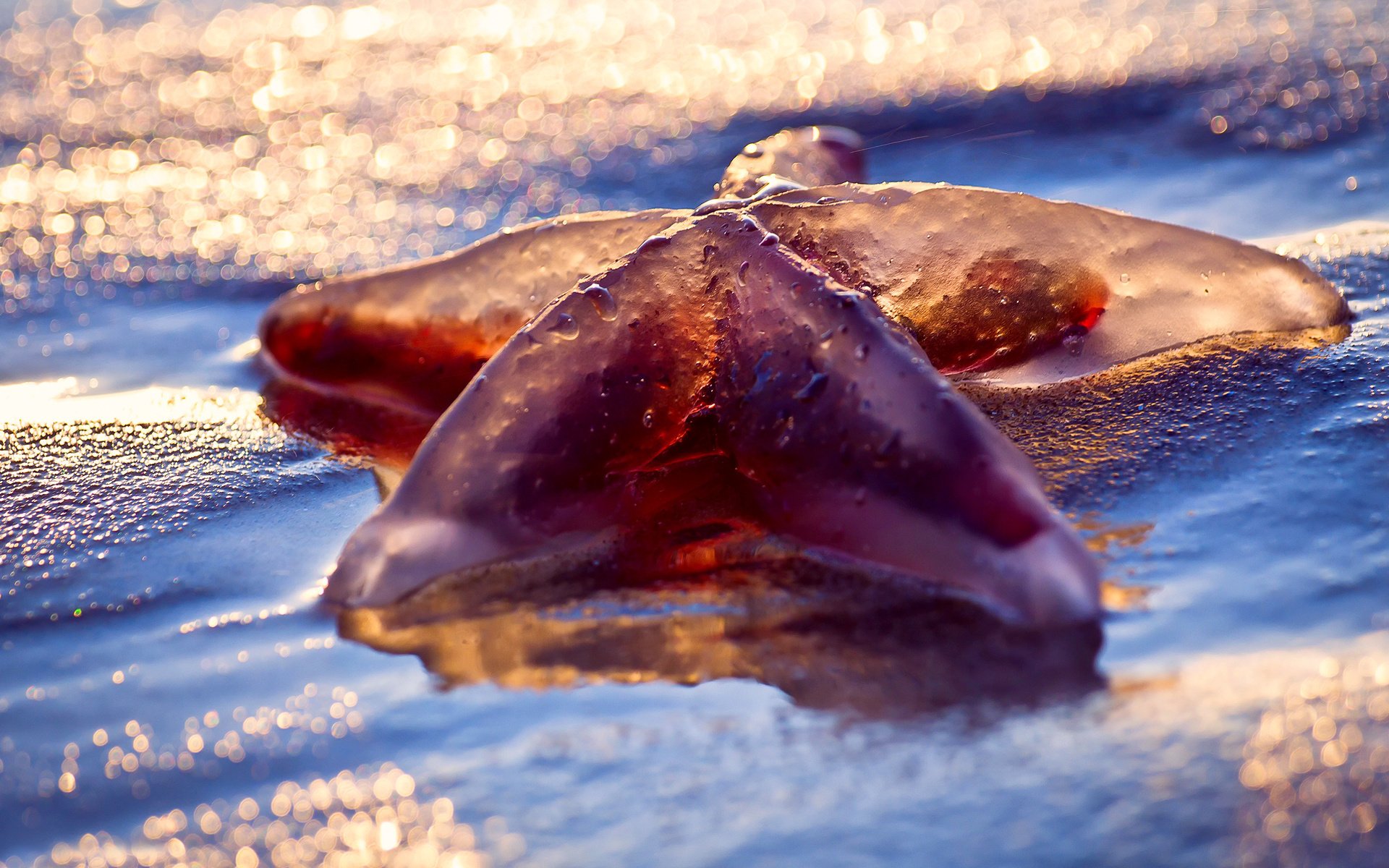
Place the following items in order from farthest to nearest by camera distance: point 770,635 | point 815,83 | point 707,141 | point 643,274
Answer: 1. point 815,83
2. point 707,141
3. point 643,274
4. point 770,635

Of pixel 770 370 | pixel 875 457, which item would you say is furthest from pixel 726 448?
pixel 875 457

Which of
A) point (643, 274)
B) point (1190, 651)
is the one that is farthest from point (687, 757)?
point (643, 274)

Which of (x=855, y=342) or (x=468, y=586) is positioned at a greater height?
(x=855, y=342)

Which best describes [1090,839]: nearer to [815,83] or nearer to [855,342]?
[855,342]

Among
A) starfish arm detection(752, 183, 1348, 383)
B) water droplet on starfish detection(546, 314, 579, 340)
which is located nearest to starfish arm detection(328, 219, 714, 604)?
water droplet on starfish detection(546, 314, 579, 340)

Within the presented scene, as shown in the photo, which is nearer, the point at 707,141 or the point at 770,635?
the point at 770,635

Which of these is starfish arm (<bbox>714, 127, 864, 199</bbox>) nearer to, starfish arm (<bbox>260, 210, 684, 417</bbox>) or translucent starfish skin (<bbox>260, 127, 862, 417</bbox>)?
translucent starfish skin (<bbox>260, 127, 862, 417</bbox>)
